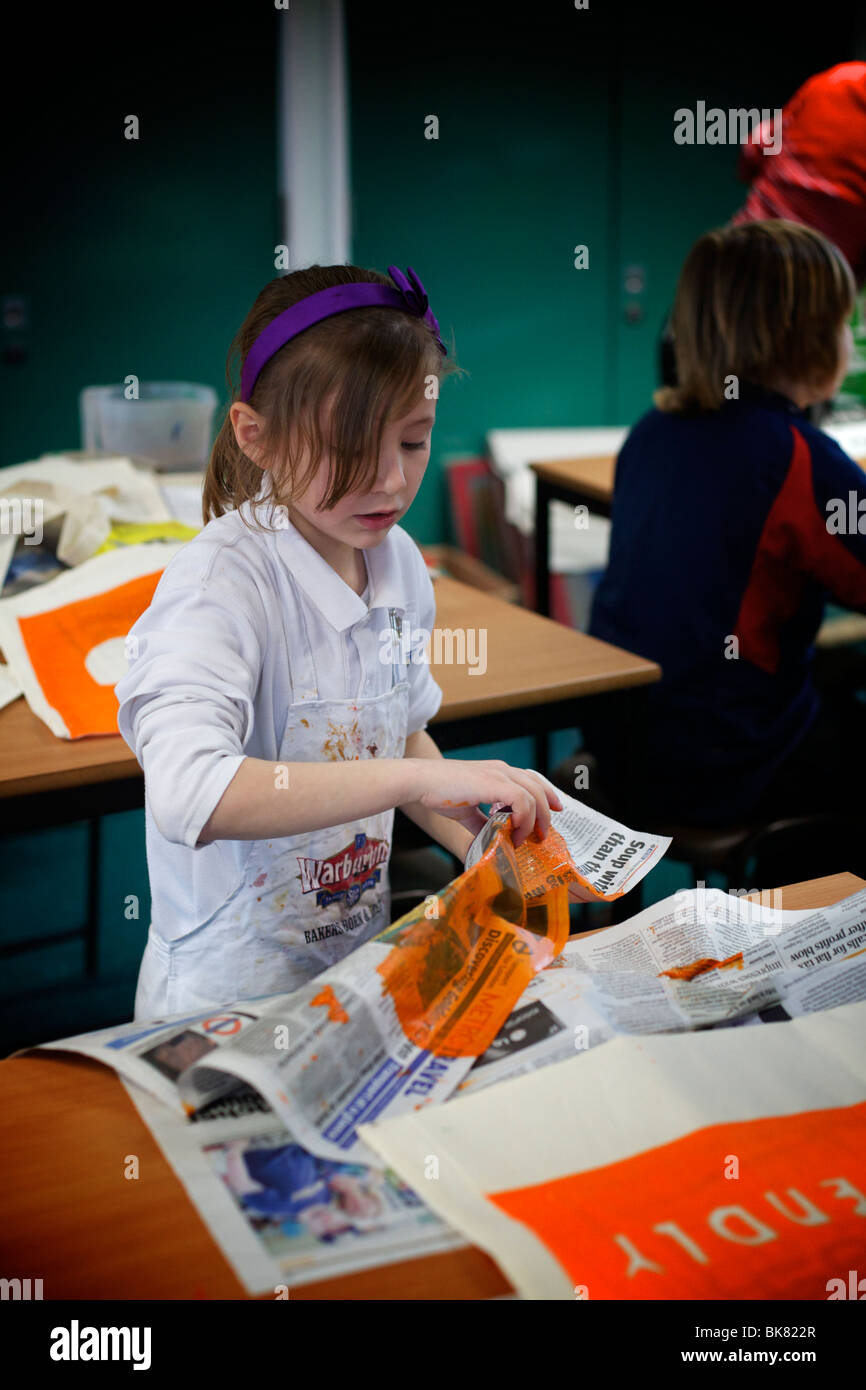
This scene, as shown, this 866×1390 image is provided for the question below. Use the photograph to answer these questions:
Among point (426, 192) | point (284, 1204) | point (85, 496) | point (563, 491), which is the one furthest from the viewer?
point (426, 192)

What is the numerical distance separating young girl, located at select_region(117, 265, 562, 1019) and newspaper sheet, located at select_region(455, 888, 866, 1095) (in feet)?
0.39

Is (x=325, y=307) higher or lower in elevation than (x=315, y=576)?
higher

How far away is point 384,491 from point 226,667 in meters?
0.18

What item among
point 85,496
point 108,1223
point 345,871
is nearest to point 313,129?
point 85,496

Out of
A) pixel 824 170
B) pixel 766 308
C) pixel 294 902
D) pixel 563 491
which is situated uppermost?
pixel 824 170

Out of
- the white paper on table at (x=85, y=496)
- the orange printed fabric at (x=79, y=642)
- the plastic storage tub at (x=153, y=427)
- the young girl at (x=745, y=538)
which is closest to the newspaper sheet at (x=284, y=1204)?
the orange printed fabric at (x=79, y=642)

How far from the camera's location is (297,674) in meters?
1.04

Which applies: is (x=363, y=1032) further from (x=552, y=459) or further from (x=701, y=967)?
(x=552, y=459)

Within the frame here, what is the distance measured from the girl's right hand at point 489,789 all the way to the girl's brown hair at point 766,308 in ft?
3.29

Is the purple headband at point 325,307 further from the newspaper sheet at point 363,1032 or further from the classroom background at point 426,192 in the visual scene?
the classroom background at point 426,192

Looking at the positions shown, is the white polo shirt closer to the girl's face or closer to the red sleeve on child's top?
the girl's face

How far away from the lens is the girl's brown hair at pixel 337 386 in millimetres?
903
